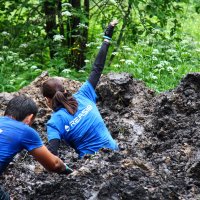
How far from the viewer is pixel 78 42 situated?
31.6 ft

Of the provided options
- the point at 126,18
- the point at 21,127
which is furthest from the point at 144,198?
the point at 126,18

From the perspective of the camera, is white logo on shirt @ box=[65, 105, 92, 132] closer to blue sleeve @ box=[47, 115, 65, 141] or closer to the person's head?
blue sleeve @ box=[47, 115, 65, 141]

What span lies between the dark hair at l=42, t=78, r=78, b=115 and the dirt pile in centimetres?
52

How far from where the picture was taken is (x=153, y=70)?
31.6ft

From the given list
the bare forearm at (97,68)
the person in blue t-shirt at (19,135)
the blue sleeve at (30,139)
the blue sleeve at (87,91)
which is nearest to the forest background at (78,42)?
the bare forearm at (97,68)

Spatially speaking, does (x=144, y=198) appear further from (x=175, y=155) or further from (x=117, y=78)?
(x=117, y=78)

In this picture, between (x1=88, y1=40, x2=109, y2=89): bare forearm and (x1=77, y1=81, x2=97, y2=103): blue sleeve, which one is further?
(x1=88, y1=40, x2=109, y2=89): bare forearm

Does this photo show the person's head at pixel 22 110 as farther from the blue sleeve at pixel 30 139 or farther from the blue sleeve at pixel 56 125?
the blue sleeve at pixel 56 125

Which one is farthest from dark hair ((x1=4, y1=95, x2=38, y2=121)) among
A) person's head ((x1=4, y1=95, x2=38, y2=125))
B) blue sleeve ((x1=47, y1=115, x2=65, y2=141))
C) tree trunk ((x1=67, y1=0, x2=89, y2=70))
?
tree trunk ((x1=67, y1=0, x2=89, y2=70))

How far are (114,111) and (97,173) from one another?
2.60 m

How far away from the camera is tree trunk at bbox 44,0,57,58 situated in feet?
31.1

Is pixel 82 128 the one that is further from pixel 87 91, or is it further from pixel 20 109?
pixel 20 109

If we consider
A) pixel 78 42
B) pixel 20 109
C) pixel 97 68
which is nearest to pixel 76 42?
pixel 78 42

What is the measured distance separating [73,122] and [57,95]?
1.00 ft
